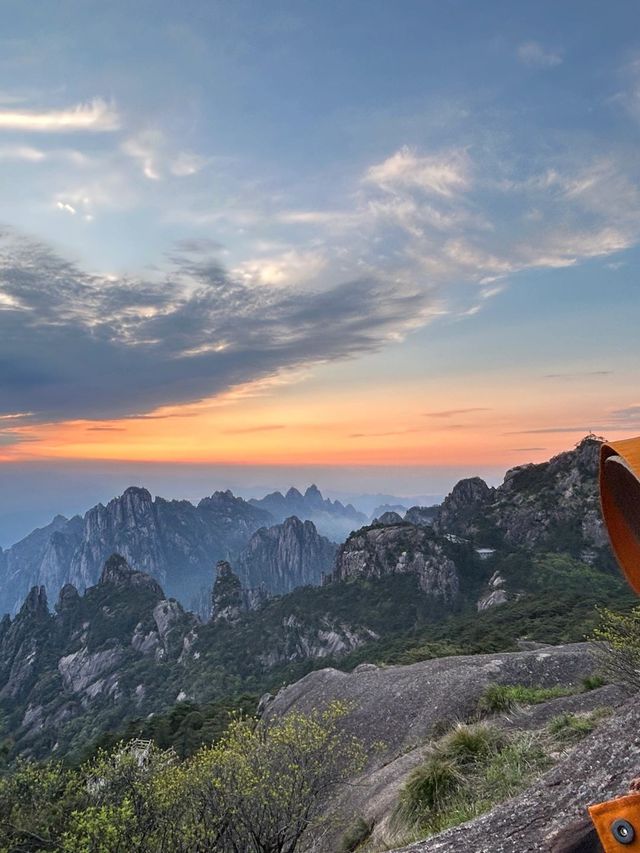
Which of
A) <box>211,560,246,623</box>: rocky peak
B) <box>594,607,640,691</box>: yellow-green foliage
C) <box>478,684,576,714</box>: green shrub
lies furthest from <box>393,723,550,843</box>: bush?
<box>211,560,246,623</box>: rocky peak

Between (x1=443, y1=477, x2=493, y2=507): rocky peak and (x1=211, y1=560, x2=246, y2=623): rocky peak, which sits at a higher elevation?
(x1=443, y1=477, x2=493, y2=507): rocky peak

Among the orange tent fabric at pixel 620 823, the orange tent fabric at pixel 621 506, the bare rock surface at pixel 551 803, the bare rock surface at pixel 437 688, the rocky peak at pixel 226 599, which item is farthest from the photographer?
the rocky peak at pixel 226 599

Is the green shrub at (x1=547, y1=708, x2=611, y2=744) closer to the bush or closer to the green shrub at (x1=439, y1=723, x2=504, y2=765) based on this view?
the bush

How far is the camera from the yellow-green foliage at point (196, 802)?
12.2 meters

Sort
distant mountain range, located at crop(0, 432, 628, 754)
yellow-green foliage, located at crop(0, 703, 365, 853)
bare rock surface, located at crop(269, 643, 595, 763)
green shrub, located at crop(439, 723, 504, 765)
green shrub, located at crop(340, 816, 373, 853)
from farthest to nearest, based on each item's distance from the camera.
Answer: distant mountain range, located at crop(0, 432, 628, 754), bare rock surface, located at crop(269, 643, 595, 763), green shrub, located at crop(340, 816, 373, 853), green shrub, located at crop(439, 723, 504, 765), yellow-green foliage, located at crop(0, 703, 365, 853)

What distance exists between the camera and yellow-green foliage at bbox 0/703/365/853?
1224 cm

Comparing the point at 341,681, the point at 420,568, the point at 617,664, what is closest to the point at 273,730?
the point at 617,664

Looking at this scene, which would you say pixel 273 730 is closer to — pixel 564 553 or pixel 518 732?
pixel 518 732

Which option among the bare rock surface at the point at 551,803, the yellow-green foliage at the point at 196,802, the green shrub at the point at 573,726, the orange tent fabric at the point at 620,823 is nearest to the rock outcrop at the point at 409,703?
the yellow-green foliage at the point at 196,802

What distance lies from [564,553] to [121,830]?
12527cm

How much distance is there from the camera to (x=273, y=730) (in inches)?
622

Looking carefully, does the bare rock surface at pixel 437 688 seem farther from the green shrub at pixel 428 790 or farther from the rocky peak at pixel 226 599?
the rocky peak at pixel 226 599

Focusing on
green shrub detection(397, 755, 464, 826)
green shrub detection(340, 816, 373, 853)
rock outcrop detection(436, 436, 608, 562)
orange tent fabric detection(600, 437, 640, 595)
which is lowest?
rock outcrop detection(436, 436, 608, 562)

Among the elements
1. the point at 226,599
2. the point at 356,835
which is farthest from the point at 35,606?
the point at 356,835
